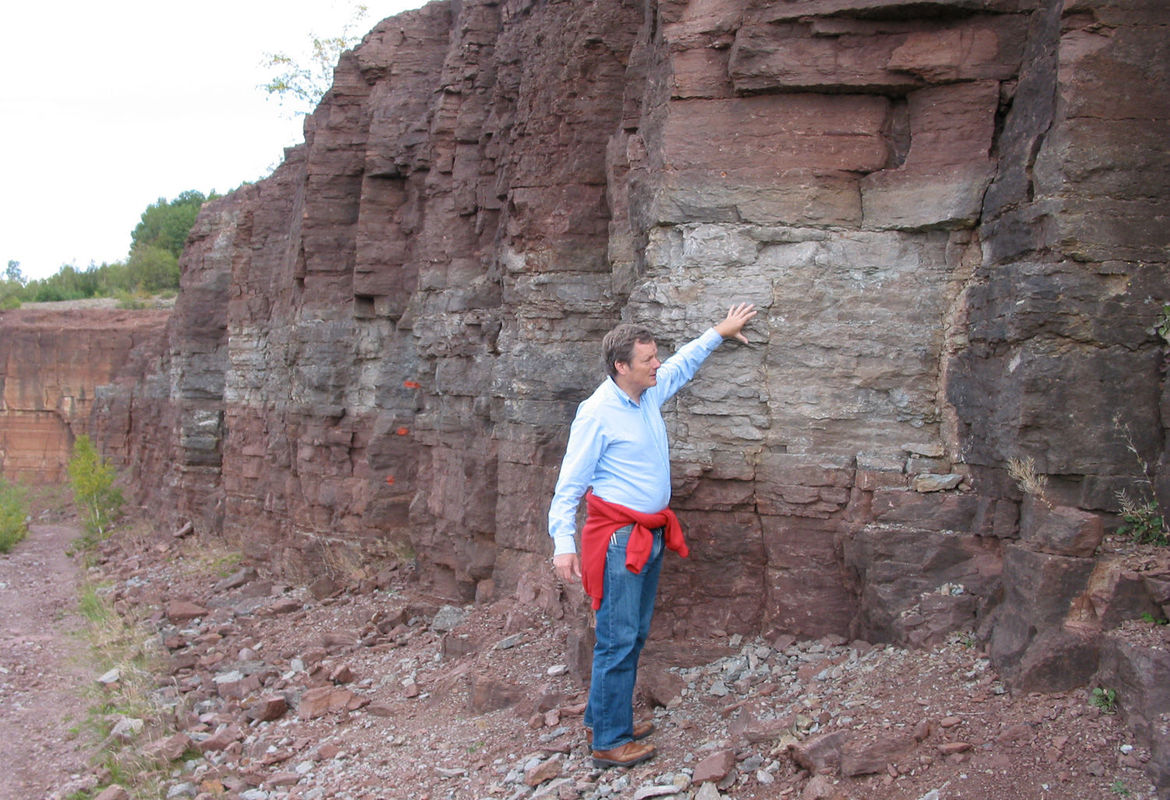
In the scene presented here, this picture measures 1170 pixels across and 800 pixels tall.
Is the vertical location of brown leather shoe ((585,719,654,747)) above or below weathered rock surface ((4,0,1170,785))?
below

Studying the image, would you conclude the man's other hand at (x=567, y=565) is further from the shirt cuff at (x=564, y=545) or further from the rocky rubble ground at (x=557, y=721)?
the rocky rubble ground at (x=557, y=721)

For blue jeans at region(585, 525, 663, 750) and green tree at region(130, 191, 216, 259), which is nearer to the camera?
blue jeans at region(585, 525, 663, 750)

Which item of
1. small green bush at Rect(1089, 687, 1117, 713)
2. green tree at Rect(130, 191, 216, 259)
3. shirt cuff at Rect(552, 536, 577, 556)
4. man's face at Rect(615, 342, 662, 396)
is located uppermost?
green tree at Rect(130, 191, 216, 259)

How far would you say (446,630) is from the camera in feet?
27.7

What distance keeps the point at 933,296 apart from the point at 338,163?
905 centimetres

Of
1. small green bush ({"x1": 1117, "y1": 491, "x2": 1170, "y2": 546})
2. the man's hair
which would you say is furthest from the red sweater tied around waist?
small green bush ({"x1": 1117, "y1": 491, "x2": 1170, "y2": 546})

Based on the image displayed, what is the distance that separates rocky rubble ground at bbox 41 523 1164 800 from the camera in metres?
3.70

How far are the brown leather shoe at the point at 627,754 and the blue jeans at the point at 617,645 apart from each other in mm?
32

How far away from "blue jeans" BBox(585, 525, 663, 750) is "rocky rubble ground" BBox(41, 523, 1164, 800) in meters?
0.22

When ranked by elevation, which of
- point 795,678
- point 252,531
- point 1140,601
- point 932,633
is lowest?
point 252,531

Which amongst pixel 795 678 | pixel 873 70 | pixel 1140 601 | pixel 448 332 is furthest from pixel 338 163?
pixel 1140 601

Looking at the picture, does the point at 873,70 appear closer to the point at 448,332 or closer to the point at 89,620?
the point at 448,332

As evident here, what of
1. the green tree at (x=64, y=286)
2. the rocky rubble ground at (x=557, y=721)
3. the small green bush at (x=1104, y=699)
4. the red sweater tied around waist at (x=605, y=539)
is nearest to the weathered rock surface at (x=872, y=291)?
the small green bush at (x=1104, y=699)

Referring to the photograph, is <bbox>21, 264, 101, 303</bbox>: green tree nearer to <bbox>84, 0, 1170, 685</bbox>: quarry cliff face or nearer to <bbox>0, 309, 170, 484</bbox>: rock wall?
<bbox>0, 309, 170, 484</bbox>: rock wall
